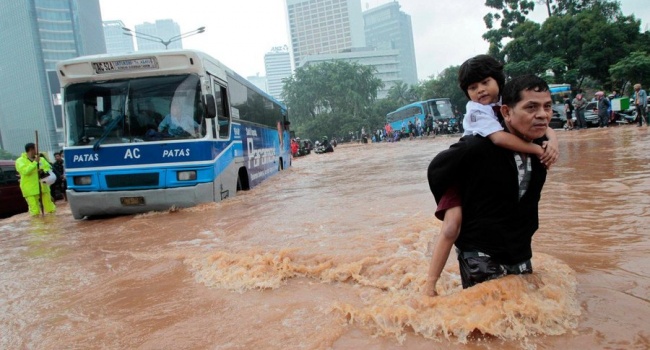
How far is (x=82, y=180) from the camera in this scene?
7.46m

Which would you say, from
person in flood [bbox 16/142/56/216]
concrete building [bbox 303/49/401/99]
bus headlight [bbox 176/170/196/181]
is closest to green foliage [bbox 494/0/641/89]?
bus headlight [bbox 176/170/196/181]

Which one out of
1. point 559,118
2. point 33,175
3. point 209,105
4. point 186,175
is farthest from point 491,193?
point 559,118

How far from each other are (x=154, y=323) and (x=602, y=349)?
2.57 meters

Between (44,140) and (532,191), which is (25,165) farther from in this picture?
(44,140)

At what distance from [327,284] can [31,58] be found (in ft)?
309

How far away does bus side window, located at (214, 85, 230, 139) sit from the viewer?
811 cm

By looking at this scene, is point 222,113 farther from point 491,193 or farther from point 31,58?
point 31,58

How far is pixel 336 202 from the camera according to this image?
7.46 m

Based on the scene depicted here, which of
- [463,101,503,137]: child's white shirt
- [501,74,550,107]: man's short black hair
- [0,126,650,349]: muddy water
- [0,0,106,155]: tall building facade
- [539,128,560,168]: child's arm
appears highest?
[0,0,106,155]: tall building facade

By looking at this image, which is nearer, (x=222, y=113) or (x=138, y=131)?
(x=138, y=131)

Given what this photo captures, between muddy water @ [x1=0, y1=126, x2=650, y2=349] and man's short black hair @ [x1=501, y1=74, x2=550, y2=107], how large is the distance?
930 millimetres

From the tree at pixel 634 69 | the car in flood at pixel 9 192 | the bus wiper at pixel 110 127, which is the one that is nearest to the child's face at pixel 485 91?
the bus wiper at pixel 110 127

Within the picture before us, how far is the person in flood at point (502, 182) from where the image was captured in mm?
2152

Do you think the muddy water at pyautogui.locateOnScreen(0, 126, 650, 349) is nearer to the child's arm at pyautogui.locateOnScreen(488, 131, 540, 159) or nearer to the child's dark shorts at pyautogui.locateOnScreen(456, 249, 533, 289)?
the child's dark shorts at pyautogui.locateOnScreen(456, 249, 533, 289)
